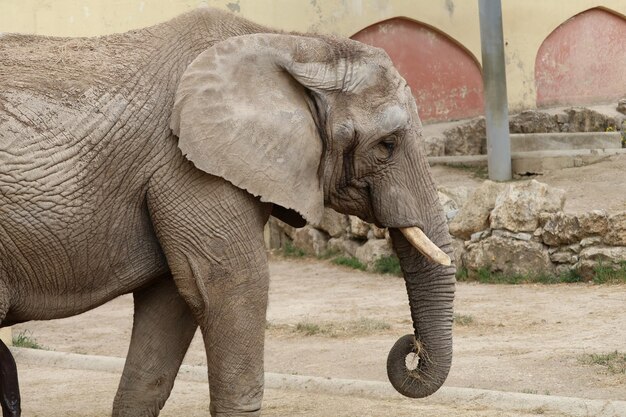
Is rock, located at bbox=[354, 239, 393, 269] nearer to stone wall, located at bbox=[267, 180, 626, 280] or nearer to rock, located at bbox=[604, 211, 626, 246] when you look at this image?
stone wall, located at bbox=[267, 180, 626, 280]

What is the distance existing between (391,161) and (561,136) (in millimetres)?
10727

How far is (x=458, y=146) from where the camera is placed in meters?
18.3

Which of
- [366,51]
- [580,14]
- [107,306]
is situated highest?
[366,51]

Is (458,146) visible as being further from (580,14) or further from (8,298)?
(8,298)

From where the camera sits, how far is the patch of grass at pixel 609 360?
855 centimetres

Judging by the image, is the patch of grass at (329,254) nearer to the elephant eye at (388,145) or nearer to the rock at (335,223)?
the rock at (335,223)

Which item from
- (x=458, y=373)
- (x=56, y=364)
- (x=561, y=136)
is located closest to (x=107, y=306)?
(x=56, y=364)

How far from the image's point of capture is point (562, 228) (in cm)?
1231

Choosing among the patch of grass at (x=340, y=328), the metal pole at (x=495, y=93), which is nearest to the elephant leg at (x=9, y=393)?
the patch of grass at (x=340, y=328)

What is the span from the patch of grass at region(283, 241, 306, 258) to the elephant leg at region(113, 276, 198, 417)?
871 cm

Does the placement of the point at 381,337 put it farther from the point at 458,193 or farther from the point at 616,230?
the point at 458,193

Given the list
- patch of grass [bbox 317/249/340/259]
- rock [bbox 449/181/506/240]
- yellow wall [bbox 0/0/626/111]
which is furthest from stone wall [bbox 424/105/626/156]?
rock [bbox 449/181/506/240]

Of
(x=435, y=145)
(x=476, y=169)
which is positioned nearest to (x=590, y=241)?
(x=476, y=169)

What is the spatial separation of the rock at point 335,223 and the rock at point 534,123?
5.21m
